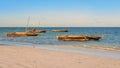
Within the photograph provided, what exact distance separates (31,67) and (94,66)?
2665mm

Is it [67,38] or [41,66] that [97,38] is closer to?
[67,38]

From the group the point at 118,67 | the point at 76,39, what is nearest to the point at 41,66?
the point at 118,67

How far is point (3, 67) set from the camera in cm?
979

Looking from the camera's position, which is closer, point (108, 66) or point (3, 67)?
point (3, 67)

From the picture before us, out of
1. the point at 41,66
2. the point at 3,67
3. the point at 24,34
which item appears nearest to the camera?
the point at 3,67

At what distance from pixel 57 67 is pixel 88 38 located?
37040 mm

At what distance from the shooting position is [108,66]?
35.6 ft

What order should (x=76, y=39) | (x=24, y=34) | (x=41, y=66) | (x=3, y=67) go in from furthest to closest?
1. (x=24, y=34)
2. (x=76, y=39)
3. (x=41, y=66)
4. (x=3, y=67)

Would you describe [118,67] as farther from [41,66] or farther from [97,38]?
[97,38]

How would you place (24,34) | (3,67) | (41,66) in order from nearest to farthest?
1. (3,67)
2. (41,66)
3. (24,34)

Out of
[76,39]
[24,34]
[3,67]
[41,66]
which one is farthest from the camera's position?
[24,34]

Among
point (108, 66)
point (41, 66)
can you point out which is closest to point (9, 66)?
point (41, 66)

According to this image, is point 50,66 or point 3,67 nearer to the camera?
point 3,67

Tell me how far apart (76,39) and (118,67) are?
113 ft
